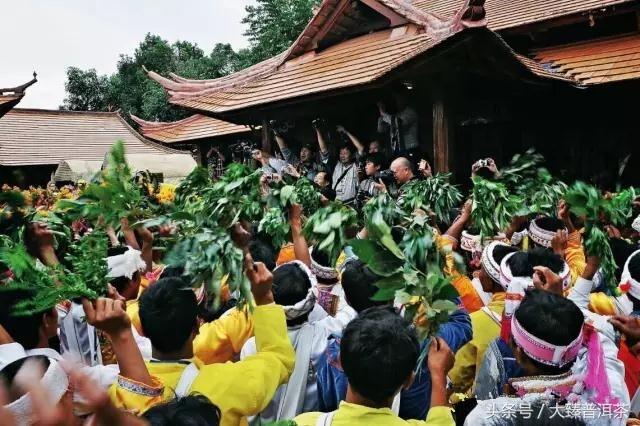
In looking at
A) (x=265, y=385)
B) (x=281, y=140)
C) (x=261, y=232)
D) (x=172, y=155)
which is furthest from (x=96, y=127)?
(x=265, y=385)

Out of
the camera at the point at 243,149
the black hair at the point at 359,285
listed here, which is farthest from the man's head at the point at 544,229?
the camera at the point at 243,149

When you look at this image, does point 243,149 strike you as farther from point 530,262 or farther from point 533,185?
point 530,262

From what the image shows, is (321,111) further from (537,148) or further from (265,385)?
(265,385)

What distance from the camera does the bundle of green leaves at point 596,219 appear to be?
3.23 m

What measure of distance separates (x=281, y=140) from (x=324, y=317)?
24.0ft

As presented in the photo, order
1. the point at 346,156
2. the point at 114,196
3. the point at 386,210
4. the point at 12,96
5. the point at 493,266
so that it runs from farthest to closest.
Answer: the point at 12,96 → the point at 346,156 → the point at 386,210 → the point at 493,266 → the point at 114,196

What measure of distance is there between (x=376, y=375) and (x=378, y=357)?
0.20 feet

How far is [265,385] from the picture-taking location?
2131mm

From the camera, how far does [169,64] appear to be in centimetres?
3856

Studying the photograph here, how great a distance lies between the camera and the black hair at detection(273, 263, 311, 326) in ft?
8.79

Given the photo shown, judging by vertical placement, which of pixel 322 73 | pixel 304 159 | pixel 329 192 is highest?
pixel 322 73

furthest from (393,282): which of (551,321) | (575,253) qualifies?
(575,253)

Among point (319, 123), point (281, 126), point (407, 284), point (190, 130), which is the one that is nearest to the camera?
point (407, 284)

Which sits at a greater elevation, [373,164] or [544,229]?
[373,164]
